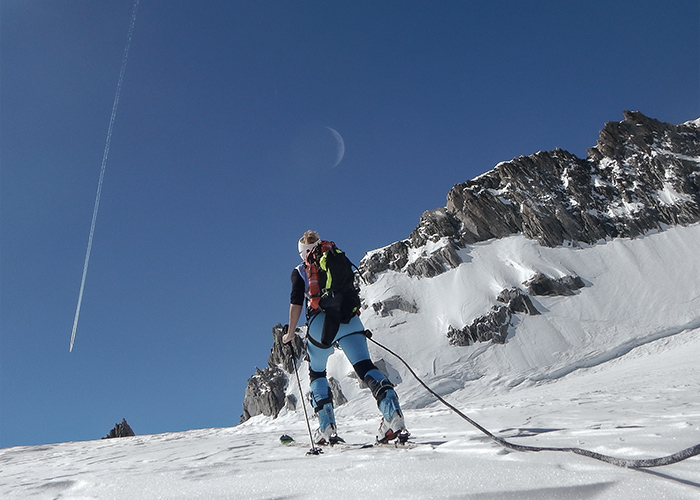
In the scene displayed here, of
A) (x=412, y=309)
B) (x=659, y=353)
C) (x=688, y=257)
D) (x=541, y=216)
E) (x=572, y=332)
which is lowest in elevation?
(x=659, y=353)


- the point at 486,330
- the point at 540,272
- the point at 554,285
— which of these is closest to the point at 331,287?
the point at 486,330

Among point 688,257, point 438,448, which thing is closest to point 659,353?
point 688,257

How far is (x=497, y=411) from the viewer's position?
735cm

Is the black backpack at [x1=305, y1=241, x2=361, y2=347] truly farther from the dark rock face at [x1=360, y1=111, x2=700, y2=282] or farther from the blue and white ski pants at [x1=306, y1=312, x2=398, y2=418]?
the dark rock face at [x1=360, y1=111, x2=700, y2=282]

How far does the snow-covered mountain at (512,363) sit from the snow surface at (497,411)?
0.09ft

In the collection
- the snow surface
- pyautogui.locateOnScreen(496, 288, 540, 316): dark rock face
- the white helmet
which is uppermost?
pyautogui.locateOnScreen(496, 288, 540, 316): dark rock face

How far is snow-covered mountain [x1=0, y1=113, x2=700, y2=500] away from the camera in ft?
7.83

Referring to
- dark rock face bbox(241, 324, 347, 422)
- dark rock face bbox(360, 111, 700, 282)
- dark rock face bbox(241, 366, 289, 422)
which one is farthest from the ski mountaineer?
dark rock face bbox(360, 111, 700, 282)

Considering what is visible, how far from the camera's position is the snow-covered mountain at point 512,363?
239 cm

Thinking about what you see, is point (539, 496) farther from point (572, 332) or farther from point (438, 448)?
point (572, 332)

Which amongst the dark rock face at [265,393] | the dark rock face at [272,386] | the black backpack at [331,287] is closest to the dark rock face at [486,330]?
the dark rock face at [272,386]

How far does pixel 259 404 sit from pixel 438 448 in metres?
58.5

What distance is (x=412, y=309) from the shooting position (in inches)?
2388

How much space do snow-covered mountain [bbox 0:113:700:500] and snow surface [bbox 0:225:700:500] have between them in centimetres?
3
